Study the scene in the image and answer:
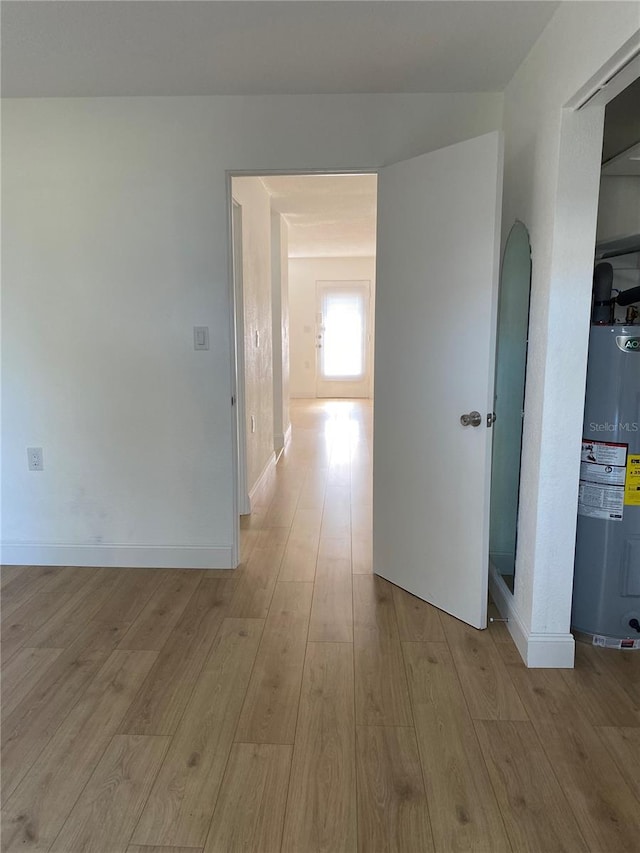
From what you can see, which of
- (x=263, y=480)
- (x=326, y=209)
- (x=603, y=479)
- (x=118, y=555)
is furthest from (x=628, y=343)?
(x=326, y=209)

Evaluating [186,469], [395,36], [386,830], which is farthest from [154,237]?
[386,830]

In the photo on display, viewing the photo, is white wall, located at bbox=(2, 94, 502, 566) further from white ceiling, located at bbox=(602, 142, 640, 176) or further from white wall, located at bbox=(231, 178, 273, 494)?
white wall, located at bbox=(231, 178, 273, 494)

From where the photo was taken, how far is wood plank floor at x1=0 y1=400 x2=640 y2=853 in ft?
4.74

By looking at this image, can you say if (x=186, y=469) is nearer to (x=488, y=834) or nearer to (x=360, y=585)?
(x=360, y=585)

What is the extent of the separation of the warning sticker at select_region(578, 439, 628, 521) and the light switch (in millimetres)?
1807

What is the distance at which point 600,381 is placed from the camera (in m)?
2.09

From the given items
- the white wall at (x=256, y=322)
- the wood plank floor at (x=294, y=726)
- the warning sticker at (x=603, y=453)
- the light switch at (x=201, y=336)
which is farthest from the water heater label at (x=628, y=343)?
the white wall at (x=256, y=322)

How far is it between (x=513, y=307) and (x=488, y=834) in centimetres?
181

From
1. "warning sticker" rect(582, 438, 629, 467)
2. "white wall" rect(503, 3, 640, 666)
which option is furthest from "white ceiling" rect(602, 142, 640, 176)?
"warning sticker" rect(582, 438, 629, 467)

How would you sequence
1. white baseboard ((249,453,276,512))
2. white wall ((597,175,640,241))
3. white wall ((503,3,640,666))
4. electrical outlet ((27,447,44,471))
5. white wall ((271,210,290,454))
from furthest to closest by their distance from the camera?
white wall ((271,210,290,454)) < white baseboard ((249,453,276,512)) < electrical outlet ((27,447,44,471)) < white wall ((597,175,640,241)) < white wall ((503,3,640,666))

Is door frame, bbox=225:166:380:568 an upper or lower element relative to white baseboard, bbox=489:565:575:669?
upper

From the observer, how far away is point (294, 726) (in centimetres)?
180

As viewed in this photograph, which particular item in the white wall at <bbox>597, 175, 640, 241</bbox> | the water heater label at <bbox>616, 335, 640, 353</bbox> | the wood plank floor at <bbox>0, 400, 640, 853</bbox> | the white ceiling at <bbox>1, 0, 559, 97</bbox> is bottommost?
→ the wood plank floor at <bbox>0, 400, 640, 853</bbox>

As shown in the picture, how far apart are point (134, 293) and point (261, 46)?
1.27 meters
